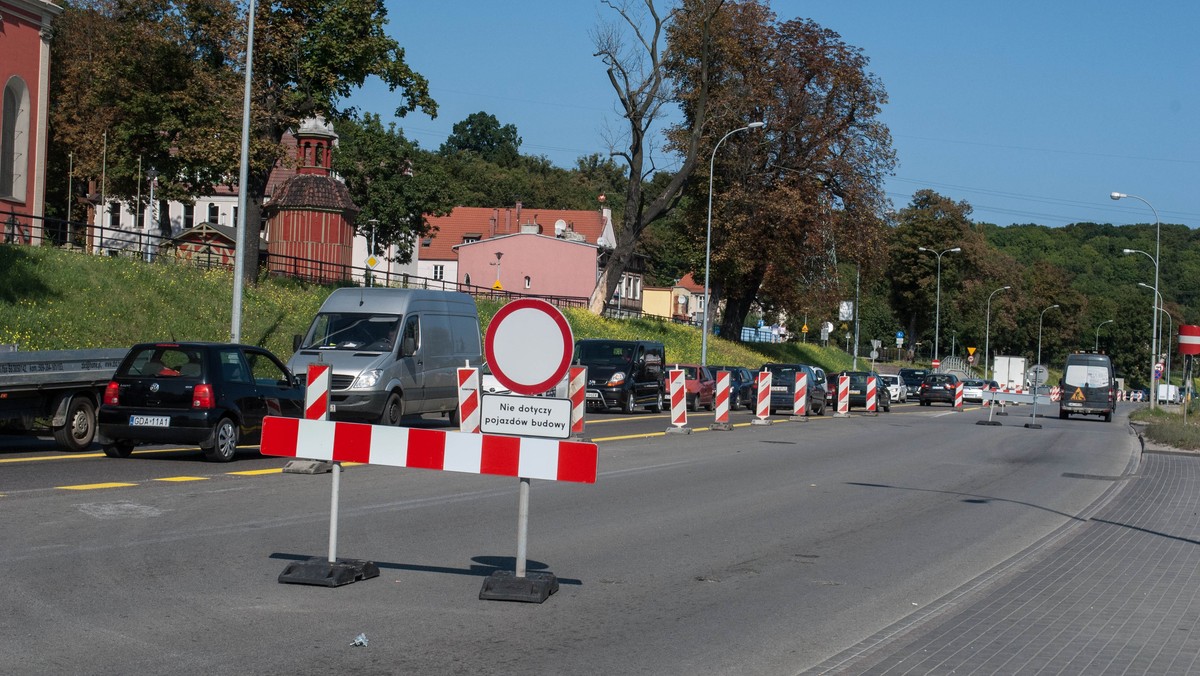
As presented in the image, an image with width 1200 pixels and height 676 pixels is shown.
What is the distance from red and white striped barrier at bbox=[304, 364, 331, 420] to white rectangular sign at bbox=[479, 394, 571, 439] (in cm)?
205

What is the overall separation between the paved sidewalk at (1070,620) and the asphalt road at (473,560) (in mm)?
327

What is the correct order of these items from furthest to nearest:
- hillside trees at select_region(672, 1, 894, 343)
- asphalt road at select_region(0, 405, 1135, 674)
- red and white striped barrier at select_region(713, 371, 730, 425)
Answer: hillside trees at select_region(672, 1, 894, 343), red and white striped barrier at select_region(713, 371, 730, 425), asphalt road at select_region(0, 405, 1135, 674)

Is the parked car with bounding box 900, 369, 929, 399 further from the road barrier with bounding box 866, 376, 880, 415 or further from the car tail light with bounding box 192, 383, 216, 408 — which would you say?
the car tail light with bounding box 192, 383, 216, 408

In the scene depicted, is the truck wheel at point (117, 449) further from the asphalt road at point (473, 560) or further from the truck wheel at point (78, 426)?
the truck wheel at point (78, 426)

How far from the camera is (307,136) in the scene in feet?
242

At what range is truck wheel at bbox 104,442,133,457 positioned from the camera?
1644 cm

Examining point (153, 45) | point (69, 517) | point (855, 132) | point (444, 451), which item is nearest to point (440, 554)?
point (444, 451)

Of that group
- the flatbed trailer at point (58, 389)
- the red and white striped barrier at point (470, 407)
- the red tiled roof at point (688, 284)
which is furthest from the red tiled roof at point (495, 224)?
the red and white striped barrier at point (470, 407)

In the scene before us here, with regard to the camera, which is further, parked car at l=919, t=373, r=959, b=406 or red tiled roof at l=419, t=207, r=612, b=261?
red tiled roof at l=419, t=207, r=612, b=261

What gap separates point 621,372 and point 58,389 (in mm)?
17961

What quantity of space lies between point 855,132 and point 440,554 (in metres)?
54.3

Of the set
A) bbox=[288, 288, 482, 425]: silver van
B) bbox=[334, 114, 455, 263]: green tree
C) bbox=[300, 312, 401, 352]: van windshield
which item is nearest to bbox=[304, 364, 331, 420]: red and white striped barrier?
bbox=[288, 288, 482, 425]: silver van

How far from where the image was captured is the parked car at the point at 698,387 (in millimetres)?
37438

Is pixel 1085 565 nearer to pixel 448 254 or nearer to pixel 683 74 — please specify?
pixel 683 74
